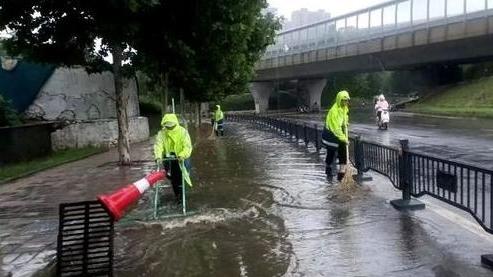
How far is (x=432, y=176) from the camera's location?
26.5 feet

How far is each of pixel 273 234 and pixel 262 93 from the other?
228 feet

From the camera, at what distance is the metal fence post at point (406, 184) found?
8.83 meters

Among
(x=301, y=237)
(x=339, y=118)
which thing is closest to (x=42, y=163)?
(x=339, y=118)

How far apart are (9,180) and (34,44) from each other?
11.9 ft

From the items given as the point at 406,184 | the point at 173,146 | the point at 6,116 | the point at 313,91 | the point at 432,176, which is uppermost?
the point at 313,91

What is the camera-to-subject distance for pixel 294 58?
182 ft

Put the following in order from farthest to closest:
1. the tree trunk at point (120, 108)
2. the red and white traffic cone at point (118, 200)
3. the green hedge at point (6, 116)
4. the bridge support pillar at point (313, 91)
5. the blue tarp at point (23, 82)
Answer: the bridge support pillar at point (313, 91)
the blue tarp at point (23, 82)
the green hedge at point (6, 116)
the tree trunk at point (120, 108)
the red and white traffic cone at point (118, 200)

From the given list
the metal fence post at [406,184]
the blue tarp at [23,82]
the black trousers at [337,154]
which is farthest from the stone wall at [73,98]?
the metal fence post at [406,184]

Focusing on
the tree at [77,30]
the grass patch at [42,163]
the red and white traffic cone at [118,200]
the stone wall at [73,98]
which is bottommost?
the grass patch at [42,163]

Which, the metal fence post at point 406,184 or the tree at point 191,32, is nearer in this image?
the metal fence post at point 406,184

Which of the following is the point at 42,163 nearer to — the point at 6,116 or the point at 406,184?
the point at 6,116

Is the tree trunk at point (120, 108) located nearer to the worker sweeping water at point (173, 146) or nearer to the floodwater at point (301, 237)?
the floodwater at point (301, 237)

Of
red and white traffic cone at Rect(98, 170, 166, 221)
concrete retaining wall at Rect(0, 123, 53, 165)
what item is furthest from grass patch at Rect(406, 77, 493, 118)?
red and white traffic cone at Rect(98, 170, 166, 221)

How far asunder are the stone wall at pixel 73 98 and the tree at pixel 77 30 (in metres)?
8.72
